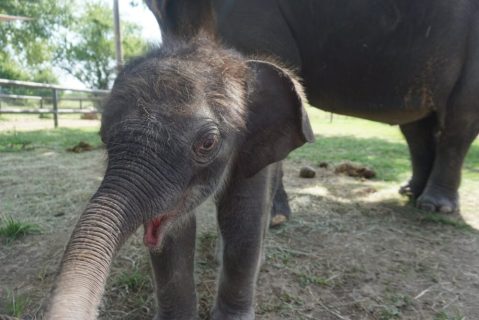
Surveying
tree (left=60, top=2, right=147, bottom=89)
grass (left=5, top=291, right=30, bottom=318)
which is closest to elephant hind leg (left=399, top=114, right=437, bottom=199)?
grass (left=5, top=291, right=30, bottom=318)

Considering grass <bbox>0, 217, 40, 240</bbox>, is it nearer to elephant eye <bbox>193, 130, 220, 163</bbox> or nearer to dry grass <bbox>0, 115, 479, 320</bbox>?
dry grass <bbox>0, 115, 479, 320</bbox>

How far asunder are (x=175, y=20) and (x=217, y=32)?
286mm

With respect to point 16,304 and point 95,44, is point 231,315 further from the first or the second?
point 95,44

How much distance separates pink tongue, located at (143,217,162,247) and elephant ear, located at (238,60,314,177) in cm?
53

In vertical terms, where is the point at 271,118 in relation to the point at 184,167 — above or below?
above

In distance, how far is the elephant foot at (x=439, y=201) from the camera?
394 cm

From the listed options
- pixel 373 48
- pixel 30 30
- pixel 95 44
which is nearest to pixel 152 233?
pixel 373 48

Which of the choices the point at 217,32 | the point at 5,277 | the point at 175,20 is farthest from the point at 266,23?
the point at 5,277

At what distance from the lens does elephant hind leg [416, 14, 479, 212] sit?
141 inches

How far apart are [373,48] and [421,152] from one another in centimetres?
149

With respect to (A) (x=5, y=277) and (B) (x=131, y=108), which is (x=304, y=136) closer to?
(B) (x=131, y=108)

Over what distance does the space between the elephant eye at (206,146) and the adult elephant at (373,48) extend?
1513mm

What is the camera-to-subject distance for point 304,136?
208 cm

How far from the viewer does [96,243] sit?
136 cm
